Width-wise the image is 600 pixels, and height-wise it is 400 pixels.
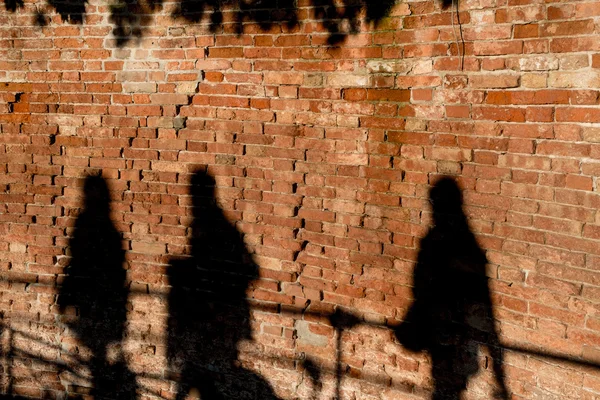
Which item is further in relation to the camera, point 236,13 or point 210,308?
point 210,308

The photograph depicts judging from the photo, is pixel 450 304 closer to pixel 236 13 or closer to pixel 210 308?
pixel 210 308

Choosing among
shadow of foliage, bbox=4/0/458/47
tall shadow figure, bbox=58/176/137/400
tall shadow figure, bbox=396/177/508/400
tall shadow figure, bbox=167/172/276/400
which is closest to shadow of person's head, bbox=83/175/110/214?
tall shadow figure, bbox=58/176/137/400

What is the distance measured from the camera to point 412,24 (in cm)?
341

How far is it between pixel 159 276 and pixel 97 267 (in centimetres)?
55

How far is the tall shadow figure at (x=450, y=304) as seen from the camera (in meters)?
3.44

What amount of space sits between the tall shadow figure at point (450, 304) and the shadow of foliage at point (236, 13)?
1.22 metres

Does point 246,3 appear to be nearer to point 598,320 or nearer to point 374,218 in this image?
point 374,218

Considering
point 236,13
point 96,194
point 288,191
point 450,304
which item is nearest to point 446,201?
point 450,304

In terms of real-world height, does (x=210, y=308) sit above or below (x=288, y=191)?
below

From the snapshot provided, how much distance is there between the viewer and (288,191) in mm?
3863

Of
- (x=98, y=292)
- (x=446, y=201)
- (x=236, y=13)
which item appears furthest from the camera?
(x=98, y=292)

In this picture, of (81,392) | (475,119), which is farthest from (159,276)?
(475,119)

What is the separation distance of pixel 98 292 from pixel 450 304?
2823 millimetres

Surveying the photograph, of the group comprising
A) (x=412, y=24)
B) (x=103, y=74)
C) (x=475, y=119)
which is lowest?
(x=475, y=119)
